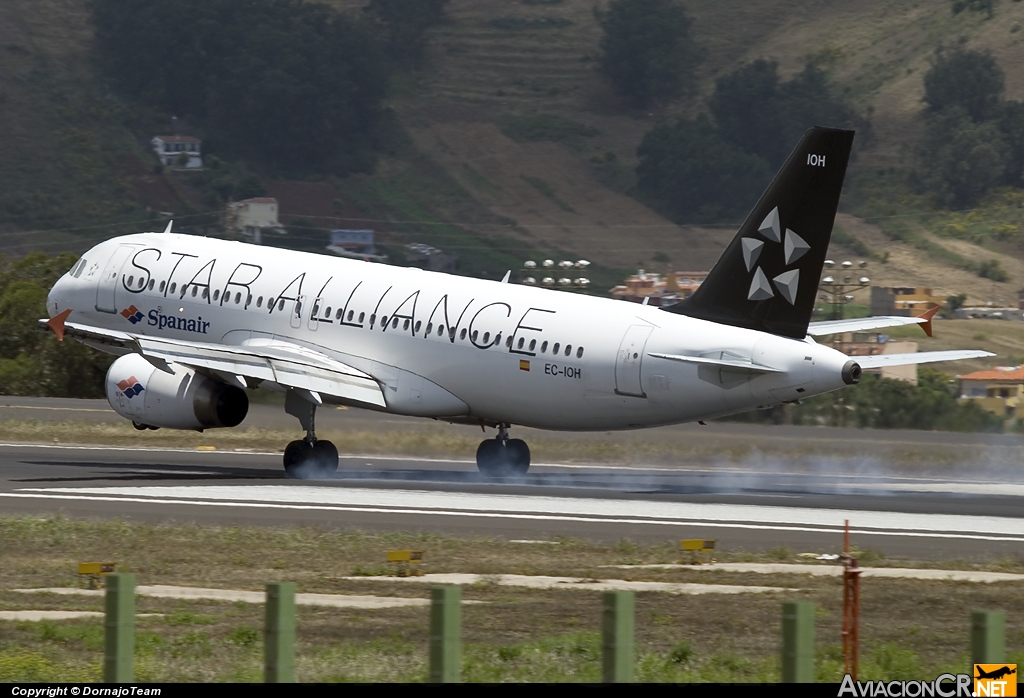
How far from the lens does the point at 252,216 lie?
185m

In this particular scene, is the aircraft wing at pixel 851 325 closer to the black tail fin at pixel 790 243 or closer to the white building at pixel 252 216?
the black tail fin at pixel 790 243

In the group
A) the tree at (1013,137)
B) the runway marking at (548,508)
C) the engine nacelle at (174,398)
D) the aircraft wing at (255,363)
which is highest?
the tree at (1013,137)

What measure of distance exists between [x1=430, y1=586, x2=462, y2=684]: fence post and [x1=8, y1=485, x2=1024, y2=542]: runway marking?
64.5 ft

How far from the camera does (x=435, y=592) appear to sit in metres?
12.4

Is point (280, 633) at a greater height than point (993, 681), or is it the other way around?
point (280, 633)

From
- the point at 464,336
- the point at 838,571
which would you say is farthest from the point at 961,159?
the point at 838,571

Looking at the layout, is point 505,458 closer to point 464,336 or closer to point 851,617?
point 464,336

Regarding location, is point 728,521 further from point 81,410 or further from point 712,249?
point 712,249

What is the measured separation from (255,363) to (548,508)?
9.02 metres

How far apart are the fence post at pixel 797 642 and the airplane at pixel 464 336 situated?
920 inches

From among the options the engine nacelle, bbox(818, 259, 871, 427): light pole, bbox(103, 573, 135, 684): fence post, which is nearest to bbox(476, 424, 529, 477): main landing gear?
the engine nacelle

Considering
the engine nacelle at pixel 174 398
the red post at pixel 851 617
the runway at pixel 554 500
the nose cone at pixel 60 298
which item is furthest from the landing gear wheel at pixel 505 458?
the red post at pixel 851 617

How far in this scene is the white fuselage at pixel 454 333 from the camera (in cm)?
3719

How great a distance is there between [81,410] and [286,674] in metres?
50.0
